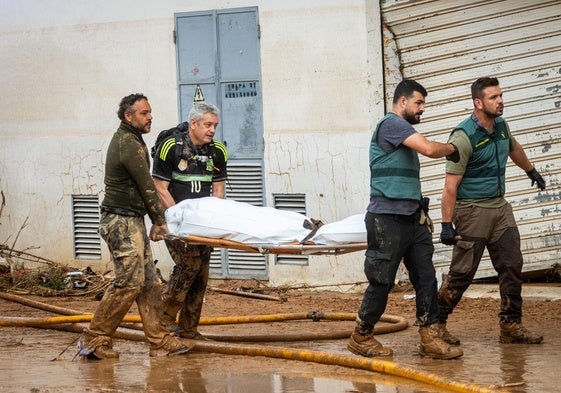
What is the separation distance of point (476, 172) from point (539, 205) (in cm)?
327

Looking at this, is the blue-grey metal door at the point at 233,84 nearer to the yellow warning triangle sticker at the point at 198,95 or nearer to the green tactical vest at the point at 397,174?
the yellow warning triangle sticker at the point at 198,95

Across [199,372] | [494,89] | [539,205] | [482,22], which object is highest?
[482,22]

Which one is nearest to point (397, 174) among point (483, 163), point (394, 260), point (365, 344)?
point (394, 260)

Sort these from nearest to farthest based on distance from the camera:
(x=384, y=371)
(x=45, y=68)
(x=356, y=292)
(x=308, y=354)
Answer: (x=384, y=371)
(x=308, y=354)
(x=356, y=292)
(x=45, y=68)

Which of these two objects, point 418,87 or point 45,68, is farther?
point 45,68

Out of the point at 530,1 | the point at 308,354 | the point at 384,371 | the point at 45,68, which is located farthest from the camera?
the point at 45,68

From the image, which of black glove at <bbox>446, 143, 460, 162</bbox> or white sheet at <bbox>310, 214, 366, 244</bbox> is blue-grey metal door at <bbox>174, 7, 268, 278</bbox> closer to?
white sheet at <bbox>310, 214, 366, 244</bbox>

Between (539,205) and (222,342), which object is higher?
(539,205)

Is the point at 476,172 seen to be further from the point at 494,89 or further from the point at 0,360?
the point at 0,360

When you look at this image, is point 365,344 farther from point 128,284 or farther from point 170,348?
point 128,284

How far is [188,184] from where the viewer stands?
10820 mm

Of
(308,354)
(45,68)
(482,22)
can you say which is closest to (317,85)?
(482,22)

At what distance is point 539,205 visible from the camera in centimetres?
1320

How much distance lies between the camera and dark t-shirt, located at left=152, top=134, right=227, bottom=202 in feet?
35.3
